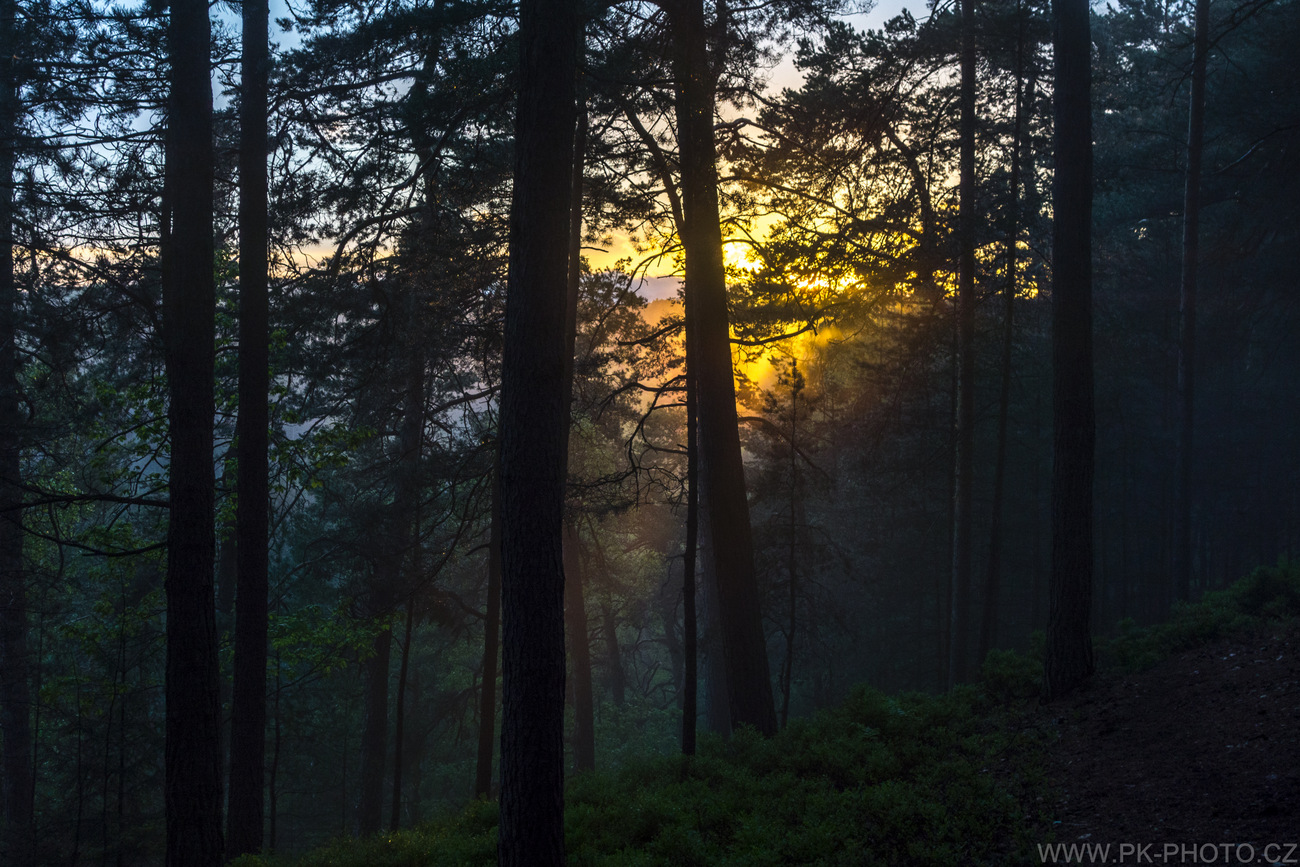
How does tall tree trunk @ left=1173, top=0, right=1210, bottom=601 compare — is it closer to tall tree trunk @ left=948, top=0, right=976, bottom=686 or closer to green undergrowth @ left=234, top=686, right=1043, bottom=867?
tall tree trunk @ left=948, top=0, right=976, bottom=686

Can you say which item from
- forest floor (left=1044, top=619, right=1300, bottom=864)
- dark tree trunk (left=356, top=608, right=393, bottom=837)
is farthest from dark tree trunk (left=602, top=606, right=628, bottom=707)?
forest floor (left=1044, top=619, right=1300, bottom=864)

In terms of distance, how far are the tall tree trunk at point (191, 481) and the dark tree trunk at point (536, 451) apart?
11.3 ft

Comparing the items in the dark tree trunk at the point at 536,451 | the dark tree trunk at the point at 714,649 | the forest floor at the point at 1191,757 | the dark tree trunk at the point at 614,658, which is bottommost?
the dark tree trunk at the point at 614,658

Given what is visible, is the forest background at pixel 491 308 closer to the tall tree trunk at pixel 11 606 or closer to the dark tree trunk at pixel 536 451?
the tall tree trunk at pixel 11 606

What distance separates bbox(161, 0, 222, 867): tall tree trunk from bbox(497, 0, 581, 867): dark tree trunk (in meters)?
3.44

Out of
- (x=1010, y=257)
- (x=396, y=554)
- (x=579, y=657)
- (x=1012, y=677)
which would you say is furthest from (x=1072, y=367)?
(x=579, y=657)

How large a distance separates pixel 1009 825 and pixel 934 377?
1328cm

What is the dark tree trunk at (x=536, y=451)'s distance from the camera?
5.04 m

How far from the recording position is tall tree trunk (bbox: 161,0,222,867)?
660 cm

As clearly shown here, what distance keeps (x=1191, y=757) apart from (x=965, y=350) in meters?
9.83

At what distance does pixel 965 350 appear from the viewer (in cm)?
1437

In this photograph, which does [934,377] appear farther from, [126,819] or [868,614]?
[126,819]

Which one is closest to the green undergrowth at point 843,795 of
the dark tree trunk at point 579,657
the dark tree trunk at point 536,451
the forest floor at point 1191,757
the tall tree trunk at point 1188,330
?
the forest floor at point 1191,757

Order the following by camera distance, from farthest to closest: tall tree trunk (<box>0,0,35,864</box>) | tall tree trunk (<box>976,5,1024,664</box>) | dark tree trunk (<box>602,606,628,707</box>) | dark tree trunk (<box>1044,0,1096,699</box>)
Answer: dark tree trunk (<box>602,606,628,707</box>) → tall tree trunk (<box>976,5,1024,664</box>) → tall tree trunk (<box>0,0,35,864</box>) → dark tree trunk (<box>1044,0,1096,699</box>)
